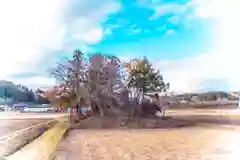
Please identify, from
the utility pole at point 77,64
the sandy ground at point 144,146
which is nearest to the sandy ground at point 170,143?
the sandy ground at point 144,146

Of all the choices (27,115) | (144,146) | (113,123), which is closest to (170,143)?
(144,146)

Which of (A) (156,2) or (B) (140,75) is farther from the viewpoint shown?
(B) (140,75)

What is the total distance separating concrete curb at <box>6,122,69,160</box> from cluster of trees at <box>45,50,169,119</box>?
0.10 metres

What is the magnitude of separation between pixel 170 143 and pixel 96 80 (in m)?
0.37

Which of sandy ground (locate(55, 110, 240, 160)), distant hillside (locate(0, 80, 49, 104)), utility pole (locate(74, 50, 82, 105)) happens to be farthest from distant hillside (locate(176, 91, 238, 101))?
distant hillside (locate(0, 80, 49, 104))

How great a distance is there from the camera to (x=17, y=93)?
829 mm

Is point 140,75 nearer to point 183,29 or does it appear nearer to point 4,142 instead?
point 183,29

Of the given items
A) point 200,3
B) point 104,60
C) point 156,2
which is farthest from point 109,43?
point 200,3

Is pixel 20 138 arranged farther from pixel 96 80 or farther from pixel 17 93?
pixel 96 80

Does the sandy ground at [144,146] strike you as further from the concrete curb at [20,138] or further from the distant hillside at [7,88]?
the distant hillside at [7,88]

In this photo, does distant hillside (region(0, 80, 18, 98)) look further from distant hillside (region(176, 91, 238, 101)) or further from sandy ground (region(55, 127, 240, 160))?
distant hillside (region(176, 91, 238, 101))

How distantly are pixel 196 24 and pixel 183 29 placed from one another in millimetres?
46

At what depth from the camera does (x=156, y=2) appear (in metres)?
0.82

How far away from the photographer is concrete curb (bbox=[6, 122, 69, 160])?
32.2 inches
